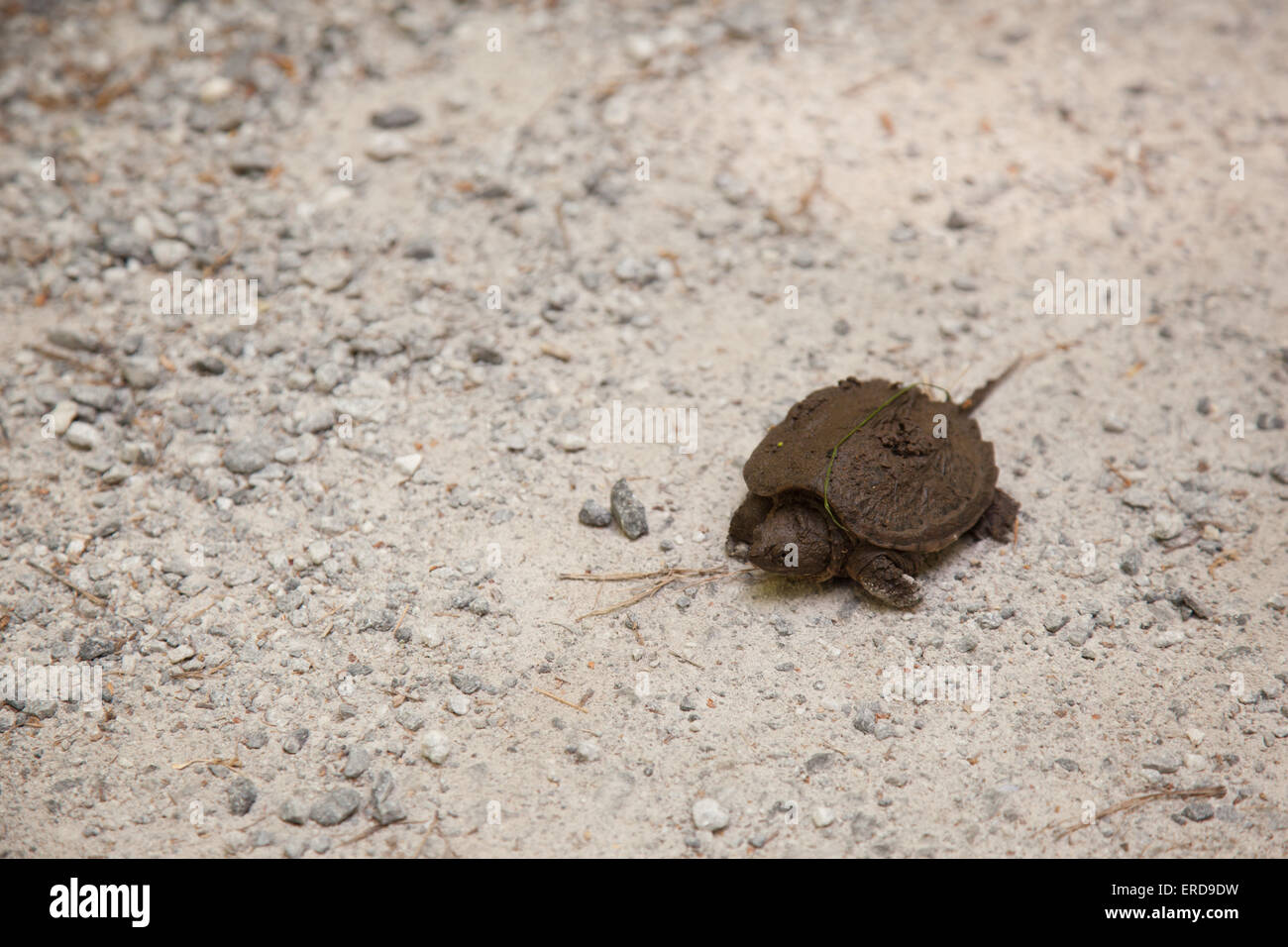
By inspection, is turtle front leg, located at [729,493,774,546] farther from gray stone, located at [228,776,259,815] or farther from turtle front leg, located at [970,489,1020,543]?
gray stone, located at [228,776,259,815]

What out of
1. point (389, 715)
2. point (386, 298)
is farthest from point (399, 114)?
point (389, 715)

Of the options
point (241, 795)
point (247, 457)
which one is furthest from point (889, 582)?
→ point (247, 457)

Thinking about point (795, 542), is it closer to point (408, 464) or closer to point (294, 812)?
point (408, 464)

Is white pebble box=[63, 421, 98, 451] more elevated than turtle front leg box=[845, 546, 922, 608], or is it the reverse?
white pebble box=[63, 421, 98, 451]

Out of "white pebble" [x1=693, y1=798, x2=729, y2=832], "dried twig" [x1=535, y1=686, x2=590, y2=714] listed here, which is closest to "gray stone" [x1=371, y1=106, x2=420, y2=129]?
"dried twig" [x1=535, y1=686, x2=590, y2=714]

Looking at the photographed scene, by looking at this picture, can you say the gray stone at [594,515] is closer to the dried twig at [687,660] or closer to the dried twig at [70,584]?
the dried twig at [687,660]

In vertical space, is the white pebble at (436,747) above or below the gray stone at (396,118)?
below

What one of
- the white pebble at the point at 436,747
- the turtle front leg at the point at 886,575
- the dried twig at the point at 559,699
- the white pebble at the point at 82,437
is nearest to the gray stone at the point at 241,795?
the white pebble at the point at 436,747

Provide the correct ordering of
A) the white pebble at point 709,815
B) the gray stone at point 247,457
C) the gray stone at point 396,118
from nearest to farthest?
the white pebble at point 709,815, the gray stone at point 247,457, the gray stone at point 396,118
